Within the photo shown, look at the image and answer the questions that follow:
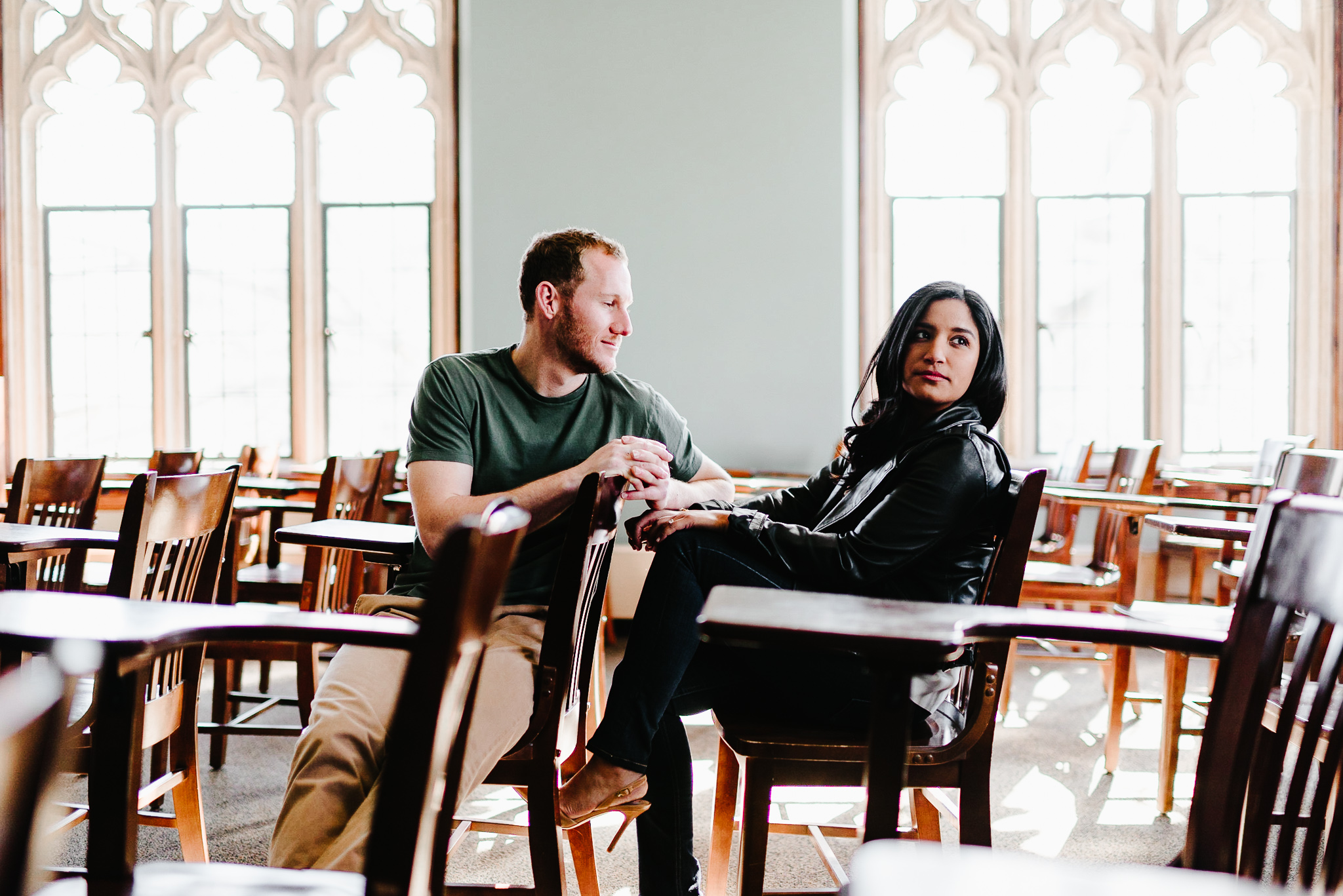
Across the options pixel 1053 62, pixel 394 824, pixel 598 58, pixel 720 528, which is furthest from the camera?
pixel 1053 62

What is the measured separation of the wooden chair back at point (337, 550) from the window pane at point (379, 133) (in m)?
3.01

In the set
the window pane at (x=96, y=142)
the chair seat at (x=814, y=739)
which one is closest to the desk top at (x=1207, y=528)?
the chair seat at (x=814, y=739)

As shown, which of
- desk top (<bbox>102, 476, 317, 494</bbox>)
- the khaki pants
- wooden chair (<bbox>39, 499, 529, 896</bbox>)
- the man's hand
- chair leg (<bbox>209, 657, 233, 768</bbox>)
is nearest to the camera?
wooden chair (<bbox>39, 499, 529, 896</bbox>)

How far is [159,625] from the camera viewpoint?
0.93m

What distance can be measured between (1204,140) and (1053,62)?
3.02 feet

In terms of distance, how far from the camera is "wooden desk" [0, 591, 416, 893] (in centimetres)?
87

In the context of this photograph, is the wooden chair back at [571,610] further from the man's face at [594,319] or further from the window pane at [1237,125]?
the window pane at [1237,125]

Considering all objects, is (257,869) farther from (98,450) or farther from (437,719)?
(98,450)

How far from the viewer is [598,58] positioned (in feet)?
15.9

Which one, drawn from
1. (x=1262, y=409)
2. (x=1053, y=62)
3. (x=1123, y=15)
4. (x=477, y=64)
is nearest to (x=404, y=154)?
(x=477, y=64)

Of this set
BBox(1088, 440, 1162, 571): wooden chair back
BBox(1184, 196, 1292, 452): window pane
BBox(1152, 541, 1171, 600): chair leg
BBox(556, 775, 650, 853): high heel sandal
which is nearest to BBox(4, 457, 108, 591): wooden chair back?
BBox(556, 775, 650, 853): high heel sandal

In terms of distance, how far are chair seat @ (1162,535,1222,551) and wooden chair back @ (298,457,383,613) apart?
3.16 m

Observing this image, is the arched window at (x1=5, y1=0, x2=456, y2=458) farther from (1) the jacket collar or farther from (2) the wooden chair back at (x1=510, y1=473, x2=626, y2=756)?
(2) the wooden chair back at (x1=510, y1=473, x2=626, y2=756)

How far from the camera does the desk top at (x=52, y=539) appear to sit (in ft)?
6.12
